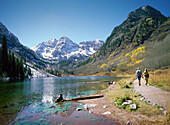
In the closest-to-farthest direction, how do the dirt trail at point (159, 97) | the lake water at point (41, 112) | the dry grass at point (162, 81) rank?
the dirt trail at point (159, 97) < the lake water at point (41, 112) < the dry grass at point (162, 81)

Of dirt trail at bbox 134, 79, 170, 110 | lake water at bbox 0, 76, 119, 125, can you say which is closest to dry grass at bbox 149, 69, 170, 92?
dirt trail at bbox 134, 79, 170, 110

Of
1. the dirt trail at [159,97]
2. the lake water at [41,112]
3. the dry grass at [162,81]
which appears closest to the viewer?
the dirt trail at [159,97]

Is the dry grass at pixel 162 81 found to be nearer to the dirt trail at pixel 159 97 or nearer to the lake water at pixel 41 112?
the dirt trail at pixel 159 97

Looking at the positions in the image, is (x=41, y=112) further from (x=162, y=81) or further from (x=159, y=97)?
(x=162, y=81)

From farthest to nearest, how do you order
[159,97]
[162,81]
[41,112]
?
[162,81] → [41,112] → [159,97]

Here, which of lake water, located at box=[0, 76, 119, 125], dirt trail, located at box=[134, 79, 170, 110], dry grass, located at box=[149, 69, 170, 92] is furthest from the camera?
dry grass, located at box=[149, 69, 170, 92]

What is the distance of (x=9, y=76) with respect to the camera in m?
87.2

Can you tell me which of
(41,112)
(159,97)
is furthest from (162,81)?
(41,112)

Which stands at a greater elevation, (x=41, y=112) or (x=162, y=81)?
(x=162, y=81)

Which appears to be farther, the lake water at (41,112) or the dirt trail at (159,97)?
the lake water at (41,112)

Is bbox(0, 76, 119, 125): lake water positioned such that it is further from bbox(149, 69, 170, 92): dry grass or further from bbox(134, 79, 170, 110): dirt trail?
bbox(149, 69, 170, 92): dry grass

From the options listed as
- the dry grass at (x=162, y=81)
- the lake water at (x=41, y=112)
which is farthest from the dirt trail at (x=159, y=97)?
the lake water at (x=41, y=112)

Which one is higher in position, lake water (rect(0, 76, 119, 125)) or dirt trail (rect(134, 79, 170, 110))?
dirt trail (rect(134, 79, 170, 110))

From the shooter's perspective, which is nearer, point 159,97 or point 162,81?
point 159,97
